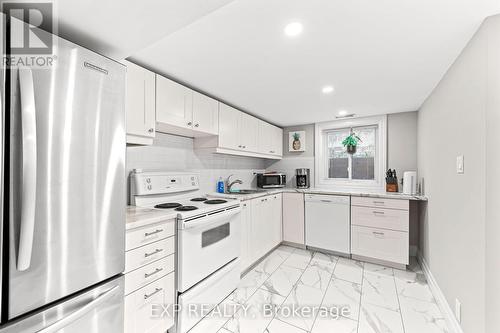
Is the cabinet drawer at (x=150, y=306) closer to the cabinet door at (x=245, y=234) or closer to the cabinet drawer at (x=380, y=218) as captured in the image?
the cabinet door at (x=245, y=234)

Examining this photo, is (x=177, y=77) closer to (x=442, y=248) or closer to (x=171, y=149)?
(x=171, y=149)

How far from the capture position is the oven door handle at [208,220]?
1640mm

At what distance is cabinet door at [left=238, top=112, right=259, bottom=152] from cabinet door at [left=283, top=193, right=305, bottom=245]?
3.16ft

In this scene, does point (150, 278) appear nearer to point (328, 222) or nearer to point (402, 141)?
point (328, 222)

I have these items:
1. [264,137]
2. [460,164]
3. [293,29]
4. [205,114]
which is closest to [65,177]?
[293,29]

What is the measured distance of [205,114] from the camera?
2.31 meters

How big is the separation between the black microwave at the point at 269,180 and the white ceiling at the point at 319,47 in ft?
4.86

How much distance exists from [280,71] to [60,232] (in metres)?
1.84

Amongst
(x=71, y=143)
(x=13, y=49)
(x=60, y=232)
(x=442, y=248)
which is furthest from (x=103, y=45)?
(x=442, y=248)

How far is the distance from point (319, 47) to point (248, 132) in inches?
65.7

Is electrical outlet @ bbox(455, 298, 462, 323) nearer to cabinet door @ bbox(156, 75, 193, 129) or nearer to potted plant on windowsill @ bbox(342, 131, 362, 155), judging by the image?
potted plant on windowsill @ bbox(342, 131, 362, 155)

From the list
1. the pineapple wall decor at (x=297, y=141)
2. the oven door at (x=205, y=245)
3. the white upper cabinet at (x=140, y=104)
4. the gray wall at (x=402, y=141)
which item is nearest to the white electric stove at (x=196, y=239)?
the oven door at (x=205, y=245)

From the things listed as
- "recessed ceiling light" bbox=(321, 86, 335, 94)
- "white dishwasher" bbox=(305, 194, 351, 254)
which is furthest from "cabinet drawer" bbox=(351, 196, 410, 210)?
"recessed ceiling light" bbox=(321, 86, 335, 94)

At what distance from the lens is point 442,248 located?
1.92 m
